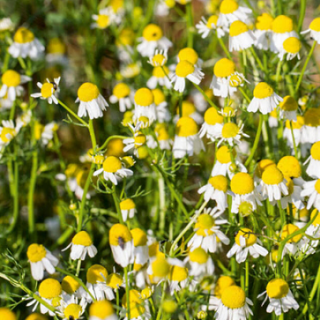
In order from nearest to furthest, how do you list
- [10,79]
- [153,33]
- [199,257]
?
[199,257]
[10,79]
[153,33]

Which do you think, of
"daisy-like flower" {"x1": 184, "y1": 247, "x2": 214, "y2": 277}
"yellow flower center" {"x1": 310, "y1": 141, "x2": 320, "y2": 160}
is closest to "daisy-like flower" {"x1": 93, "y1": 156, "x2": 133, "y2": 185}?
"daisy-like flower" {"x1": 184, "y1": 247, "x2": 214, "y2": 277}

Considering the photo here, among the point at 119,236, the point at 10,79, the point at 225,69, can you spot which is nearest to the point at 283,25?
the point at 225,69

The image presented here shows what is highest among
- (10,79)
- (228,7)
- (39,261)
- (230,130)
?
(228,7)

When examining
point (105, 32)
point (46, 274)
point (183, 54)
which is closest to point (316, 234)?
point (183, 54)

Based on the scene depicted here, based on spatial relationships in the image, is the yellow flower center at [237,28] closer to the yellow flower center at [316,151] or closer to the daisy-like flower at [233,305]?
the yellow flower center at [316,151]

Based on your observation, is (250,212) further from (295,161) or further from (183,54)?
(183,54)

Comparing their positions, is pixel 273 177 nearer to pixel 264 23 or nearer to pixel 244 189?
pixel 244 189
